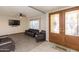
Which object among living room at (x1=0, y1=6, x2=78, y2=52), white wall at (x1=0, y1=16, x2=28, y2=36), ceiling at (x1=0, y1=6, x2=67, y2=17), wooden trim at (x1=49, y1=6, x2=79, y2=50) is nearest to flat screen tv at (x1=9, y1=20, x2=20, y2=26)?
living room at (x1=0, y1=6, x2=78, y2=52)

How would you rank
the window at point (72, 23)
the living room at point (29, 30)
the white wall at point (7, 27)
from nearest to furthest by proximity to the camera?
the window at point (72, 23) → the living room at point (29, 30) → the white wall at point (7, 27)

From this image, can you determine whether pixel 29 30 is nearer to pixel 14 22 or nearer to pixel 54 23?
pixel 14 22

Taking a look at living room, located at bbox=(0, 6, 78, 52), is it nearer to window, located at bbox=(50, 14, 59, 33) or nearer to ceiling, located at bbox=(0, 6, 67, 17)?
ceiling, located at bbox=(0, 6, 67, 17)

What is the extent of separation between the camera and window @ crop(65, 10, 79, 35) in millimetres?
3772

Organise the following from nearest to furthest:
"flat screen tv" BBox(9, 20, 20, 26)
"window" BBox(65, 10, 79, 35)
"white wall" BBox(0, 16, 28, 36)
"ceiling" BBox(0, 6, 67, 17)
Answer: "window" BBox(65, 10, 79, 35) < "ceiling" BBox(0, 6, 67, 17) < "white wall" BBox(0, 16, 28, 36) < "flat screen tv" BBox(9, 20, 20, 26)

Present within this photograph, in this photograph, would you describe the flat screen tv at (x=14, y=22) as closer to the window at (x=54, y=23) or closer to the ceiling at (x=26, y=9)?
the ceiling at (x=26, y=9)

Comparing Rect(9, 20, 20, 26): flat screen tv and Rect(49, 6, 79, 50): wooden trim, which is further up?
Rect(9, 20, 20, 26): flat screen tv

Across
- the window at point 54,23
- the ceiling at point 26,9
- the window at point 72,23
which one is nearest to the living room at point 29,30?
the ceiling at point 26,9

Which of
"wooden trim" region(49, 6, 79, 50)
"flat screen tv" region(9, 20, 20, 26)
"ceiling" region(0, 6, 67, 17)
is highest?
"ceiling" region(0, 6, 67, 17)

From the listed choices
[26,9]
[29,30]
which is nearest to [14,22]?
[29,30]

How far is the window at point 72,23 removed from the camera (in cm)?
377

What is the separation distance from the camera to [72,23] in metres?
3.97
